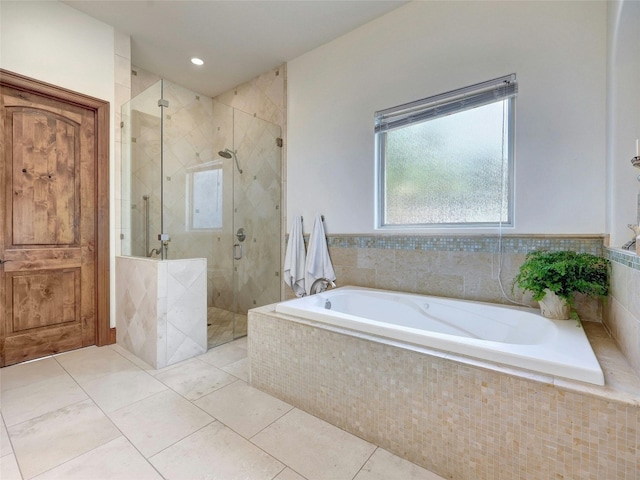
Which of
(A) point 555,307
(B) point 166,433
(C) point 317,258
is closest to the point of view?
(B) point 166,433

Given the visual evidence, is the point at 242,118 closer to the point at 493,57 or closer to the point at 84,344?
the point at 493,57

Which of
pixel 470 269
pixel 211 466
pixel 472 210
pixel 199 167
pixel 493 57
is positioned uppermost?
pixel 493 57

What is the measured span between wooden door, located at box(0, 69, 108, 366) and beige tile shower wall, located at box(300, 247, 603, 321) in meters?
2.23

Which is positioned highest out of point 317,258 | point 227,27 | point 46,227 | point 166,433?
point 227,27

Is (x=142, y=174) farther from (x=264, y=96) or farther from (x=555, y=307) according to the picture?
(x=555, y=307)

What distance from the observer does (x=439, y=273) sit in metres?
2.11

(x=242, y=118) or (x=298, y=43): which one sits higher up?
(x=298, y=43)

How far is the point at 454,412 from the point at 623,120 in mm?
1689

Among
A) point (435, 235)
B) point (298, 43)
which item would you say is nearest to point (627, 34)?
point (435, 235)

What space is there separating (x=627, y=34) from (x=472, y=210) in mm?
1113

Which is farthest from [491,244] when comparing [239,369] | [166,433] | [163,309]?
[163,309]

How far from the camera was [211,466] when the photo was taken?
1.20 meters

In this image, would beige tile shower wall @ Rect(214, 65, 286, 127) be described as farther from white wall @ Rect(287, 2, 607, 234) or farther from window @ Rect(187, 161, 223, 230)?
window @ Rect(187, 161, 223, 230)

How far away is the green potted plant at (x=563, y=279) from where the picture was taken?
1.46 meters
